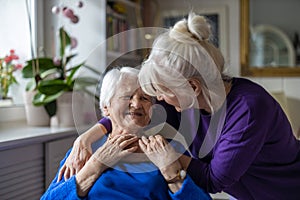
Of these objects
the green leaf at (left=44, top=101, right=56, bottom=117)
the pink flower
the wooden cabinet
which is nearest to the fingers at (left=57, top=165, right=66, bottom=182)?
the wooden cabinet

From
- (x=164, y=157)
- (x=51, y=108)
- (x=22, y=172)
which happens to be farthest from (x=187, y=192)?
(x=51, y=108)

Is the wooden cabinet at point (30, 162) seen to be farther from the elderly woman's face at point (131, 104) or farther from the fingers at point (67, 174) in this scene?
the elderly woman's face at point (131, 104)

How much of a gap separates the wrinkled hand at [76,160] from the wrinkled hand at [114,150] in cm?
7

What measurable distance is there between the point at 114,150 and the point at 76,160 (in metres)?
0.14

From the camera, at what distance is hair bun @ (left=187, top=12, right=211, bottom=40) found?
42.0 inches

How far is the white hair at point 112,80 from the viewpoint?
111 centimetres

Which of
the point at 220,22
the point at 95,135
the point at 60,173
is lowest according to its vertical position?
the point at 60,173

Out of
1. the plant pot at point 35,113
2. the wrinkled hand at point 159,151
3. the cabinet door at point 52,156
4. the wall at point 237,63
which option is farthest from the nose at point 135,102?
the wall at point 237,63

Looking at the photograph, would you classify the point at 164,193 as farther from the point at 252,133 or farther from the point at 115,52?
→ the point at 115,52

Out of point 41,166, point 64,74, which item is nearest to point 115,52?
point 64,74

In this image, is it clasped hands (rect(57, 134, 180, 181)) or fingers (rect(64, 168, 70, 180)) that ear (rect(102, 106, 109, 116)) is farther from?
fingers (rect(64, 168, 70, 180))

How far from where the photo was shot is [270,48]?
2.92m

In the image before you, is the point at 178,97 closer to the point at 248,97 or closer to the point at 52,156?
the point at 248,97

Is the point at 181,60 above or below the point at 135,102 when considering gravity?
above
